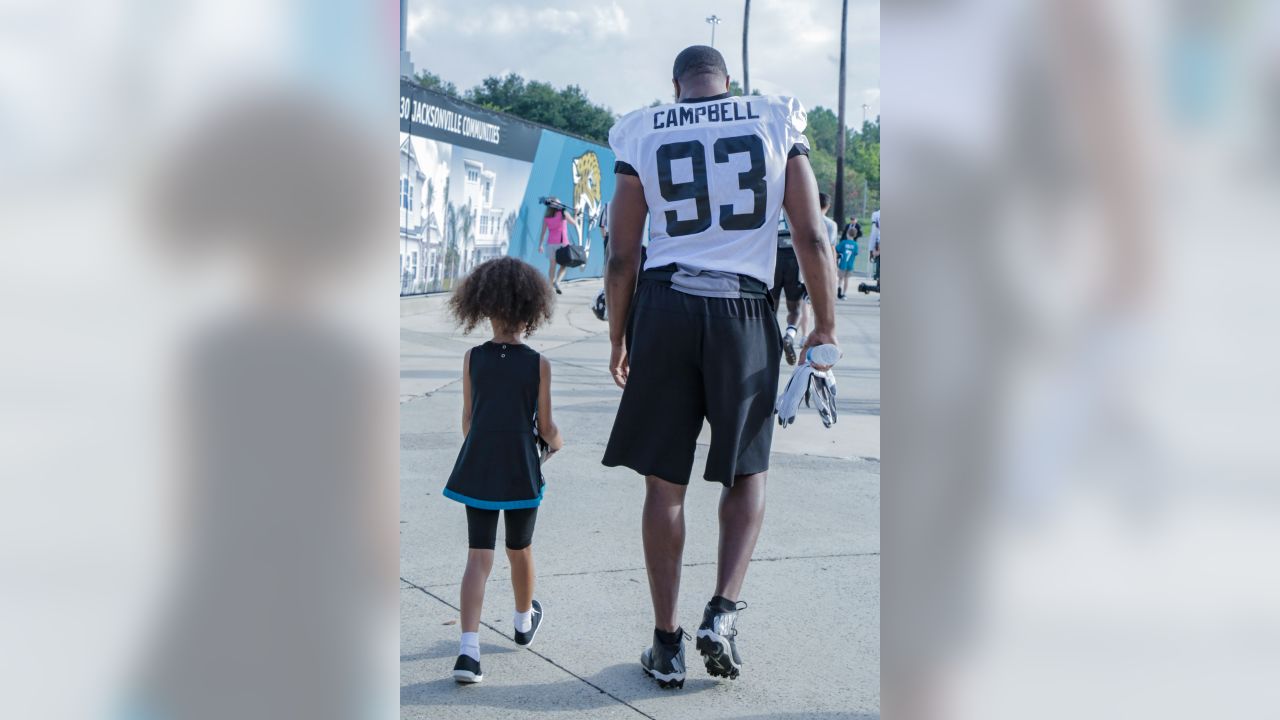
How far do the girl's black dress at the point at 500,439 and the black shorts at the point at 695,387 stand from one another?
270 millimetres

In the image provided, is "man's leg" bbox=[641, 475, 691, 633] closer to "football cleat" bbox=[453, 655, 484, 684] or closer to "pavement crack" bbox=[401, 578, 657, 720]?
"pavement crack" bbox=[401, 578, 657, 720]

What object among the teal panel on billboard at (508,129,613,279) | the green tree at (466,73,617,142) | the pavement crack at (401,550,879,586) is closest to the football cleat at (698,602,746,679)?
the pavement crack at (401,550,879,586)

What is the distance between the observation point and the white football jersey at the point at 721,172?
3.52 metres

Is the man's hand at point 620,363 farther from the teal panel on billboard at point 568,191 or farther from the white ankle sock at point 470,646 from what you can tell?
the teal panel on billboard at point 568,191

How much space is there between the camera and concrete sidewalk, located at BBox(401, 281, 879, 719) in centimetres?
338

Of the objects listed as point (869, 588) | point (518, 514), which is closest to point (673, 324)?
point (518, 514)

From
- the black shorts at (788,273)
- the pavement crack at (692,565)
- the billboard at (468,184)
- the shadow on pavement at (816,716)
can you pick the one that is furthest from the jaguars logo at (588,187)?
the shadow on pavement at (816,716)

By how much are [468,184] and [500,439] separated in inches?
579

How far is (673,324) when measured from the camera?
3521mm

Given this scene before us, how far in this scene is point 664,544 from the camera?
11.6 ft

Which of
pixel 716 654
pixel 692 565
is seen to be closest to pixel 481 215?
pixel 692 565

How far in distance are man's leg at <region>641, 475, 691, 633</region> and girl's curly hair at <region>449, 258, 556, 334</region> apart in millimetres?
650

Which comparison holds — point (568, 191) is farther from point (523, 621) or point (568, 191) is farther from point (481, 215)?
point (523, 621)
